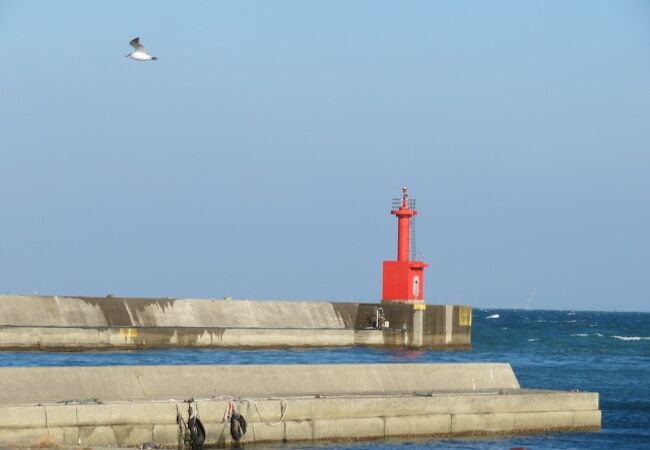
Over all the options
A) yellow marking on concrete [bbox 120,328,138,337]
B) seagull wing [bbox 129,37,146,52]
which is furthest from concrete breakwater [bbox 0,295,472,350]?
seagull wing [bbox 129,37,146,52]

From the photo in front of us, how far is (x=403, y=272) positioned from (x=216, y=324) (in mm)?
7656

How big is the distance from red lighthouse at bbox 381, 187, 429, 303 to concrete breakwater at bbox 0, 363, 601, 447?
2914cm

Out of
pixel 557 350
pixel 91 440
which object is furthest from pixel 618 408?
pixel 557 350

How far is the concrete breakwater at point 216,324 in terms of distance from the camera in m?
48.3

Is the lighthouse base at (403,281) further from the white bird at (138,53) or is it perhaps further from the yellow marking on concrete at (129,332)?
the white bird at (138,53)

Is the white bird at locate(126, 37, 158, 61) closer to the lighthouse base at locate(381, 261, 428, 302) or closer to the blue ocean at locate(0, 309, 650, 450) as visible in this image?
the blue ocean at locate(0, 309, 650, 450)

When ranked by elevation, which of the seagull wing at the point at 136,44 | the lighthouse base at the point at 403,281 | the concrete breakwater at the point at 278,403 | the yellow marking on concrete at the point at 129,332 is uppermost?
the seagull wing at the point at 136,44

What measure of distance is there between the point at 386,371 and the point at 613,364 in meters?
30.2

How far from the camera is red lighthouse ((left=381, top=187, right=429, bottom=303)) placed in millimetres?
57844

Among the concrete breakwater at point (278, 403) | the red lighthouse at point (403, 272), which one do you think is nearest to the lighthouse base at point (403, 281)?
the red lighthouse at point (403, 272)

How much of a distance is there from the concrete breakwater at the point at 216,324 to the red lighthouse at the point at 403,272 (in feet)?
1.69

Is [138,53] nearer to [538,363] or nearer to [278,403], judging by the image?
[278,403]

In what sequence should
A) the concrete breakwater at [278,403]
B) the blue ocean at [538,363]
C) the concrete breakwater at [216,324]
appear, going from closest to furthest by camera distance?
1. the concrete breakwater at [278,403]
2. the blue ocean at [538,363]
3. the concrete breakwater at [216,324]

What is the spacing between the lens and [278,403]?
23188mm
